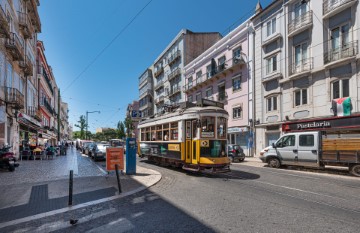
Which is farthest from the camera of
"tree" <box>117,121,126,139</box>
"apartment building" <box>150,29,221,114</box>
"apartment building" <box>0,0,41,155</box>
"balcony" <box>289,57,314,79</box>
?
"tree" <box>117,121,126,139</box>

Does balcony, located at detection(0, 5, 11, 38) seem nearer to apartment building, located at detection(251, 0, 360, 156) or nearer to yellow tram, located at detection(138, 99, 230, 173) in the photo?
yellow tram, located at detection(138, 99, 230, 173)

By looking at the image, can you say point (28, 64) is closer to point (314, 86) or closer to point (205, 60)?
point (205, 60)

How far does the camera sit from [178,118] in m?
12.5

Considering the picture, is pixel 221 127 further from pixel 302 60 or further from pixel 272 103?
pixel 272 103

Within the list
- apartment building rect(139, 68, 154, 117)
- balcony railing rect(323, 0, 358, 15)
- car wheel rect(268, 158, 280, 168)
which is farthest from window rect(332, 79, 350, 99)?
apartment building rect(139, 68, 154, 117)

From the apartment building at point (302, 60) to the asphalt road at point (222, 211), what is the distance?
1165cm

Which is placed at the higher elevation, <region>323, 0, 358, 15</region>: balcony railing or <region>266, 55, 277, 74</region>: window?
<region>323, 0, 358, 15</region>: balcony railing

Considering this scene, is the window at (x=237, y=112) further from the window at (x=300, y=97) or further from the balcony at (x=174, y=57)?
the balcony at (x=174, y=57)

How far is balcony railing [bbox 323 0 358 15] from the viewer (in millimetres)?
17156

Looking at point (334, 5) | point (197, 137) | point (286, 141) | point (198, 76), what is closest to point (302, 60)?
point (334, 5)

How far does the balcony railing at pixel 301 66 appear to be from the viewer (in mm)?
19825

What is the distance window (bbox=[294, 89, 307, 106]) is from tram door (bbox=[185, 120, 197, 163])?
13.0 metres

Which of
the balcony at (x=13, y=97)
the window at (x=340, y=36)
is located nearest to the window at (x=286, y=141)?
the window at (x=340, y=36)

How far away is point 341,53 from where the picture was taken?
17609mm
